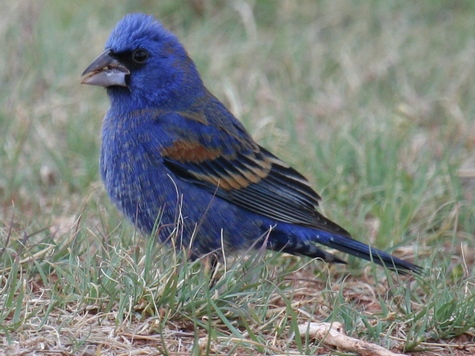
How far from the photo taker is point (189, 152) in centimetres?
387

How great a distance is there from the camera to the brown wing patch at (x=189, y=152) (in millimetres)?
3797

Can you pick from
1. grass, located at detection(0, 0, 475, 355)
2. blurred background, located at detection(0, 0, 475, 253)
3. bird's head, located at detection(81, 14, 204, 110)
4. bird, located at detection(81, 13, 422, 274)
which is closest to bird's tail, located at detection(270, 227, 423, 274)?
bird, located at detection(81, 13, 422, 274)

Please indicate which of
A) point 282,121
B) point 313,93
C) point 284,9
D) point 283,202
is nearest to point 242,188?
point 283,202

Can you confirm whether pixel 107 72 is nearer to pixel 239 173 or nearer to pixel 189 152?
pixel 189 152

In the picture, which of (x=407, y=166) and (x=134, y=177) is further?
(x=407, y=166)

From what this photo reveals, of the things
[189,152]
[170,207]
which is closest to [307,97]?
[189,152]

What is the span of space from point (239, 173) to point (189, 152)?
0.24 metres

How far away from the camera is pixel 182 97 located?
404cm

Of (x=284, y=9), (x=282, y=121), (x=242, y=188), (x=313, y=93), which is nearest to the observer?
(x=242, y=188)

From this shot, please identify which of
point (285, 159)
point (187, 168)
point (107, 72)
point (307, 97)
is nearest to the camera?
point (187, 168)

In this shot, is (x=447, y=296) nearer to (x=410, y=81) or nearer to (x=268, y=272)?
(x=268, y=272)

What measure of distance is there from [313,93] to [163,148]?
232 cm

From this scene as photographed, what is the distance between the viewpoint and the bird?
371cm

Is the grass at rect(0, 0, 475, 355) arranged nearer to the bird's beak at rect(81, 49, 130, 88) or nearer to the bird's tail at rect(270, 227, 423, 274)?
the bird's tail at rect(270, 227, 423, 274)
